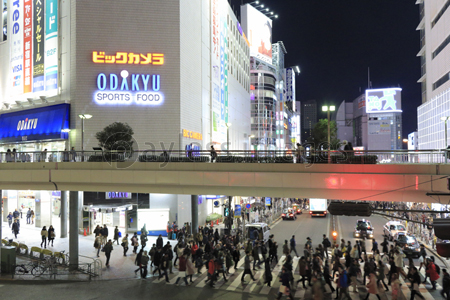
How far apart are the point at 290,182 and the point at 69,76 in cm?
2620

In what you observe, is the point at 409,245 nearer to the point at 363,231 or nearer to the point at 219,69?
the point at 363,231

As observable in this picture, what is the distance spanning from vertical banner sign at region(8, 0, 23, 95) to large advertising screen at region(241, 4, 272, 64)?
1906 inches

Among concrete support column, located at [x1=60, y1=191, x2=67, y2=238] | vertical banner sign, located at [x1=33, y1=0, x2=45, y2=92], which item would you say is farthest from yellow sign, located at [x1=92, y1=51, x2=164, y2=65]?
concrete support column, located at [x1=60, y1=191, x2=67, y2=238]

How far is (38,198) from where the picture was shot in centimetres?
3147

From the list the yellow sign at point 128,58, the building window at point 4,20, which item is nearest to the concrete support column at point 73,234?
the yellow sign at point 128,58

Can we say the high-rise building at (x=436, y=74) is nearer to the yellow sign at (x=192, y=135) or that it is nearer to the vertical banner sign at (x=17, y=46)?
the yellow sign at (x=192, y=135)

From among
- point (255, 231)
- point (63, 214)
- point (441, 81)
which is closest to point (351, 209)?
point (255, 231)

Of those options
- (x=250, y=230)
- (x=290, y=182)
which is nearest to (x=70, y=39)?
(x=250, y=230)

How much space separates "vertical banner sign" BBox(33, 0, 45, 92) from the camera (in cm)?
3447

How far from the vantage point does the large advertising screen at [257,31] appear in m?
75.6

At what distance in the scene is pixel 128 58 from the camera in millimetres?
32000

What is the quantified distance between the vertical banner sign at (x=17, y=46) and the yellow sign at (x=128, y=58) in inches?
455

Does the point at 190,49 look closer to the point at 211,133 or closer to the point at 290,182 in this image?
the point at 211,133

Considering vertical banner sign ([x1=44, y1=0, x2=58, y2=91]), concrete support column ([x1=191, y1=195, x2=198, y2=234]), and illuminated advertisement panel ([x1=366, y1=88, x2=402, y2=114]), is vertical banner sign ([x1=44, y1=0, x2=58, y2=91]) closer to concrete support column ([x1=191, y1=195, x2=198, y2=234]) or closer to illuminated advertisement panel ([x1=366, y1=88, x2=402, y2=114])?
concrete support column ([x1=191, y1=195, x2=198, y2=234])
